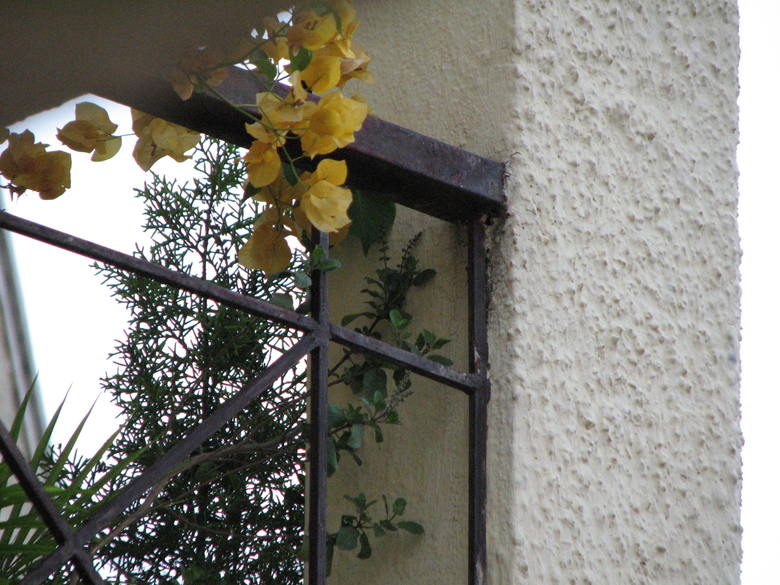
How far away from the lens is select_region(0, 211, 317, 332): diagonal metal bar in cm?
70

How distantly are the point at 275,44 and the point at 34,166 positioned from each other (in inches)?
10.3

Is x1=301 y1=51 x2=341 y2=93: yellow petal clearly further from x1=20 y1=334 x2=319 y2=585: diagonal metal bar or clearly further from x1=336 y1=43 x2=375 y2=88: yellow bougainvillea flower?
x1=20 y1=334 x2=319 y2=585: diagonal metal bar

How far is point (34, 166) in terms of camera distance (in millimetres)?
769

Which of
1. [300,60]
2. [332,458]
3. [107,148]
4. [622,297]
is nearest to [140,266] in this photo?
[107,148]

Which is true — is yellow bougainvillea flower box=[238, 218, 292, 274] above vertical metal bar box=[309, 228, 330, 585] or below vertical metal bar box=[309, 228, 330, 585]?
above

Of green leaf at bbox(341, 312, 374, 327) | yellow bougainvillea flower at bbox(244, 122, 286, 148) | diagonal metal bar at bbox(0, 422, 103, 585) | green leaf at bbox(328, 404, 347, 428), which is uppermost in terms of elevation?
yellow bougainvillea flower at bbox(244, 122, 286, 148)

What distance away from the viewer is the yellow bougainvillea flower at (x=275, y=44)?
76cm

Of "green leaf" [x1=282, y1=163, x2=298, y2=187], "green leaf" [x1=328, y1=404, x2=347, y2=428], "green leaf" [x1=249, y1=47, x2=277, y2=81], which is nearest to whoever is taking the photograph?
"green leaf" [x1=249, y1=47, x2=277, y2=81]

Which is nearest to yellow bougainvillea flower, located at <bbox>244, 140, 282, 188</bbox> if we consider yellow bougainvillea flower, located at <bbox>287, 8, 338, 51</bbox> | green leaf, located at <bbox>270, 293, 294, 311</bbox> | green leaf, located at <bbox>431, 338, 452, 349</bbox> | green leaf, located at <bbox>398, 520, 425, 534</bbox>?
yellow bougainvillea flower, located at <bbox>287, 8, 338, 51</bbox>

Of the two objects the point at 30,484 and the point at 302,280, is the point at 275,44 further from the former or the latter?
the point at 30,484

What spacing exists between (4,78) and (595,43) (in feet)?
2.74

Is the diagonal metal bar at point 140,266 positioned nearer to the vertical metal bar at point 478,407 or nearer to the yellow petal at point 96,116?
the yellow petal at point 96,116

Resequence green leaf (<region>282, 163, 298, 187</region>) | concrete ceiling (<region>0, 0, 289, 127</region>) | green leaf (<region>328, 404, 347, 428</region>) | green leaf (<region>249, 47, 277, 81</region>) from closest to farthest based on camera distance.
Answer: concrete ceiling (<region>0, 0, 289, 127</region>)
green leaf (<region>249, 47, 277, 81</region>)
green leaf (<region>282, 163, 298, 187</region>)
green leaf (<region>328, 404, 347, 428</region>)

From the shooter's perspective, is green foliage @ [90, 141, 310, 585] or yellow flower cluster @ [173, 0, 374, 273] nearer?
yellow flower cluster @ [173, 0, 374, 273]
